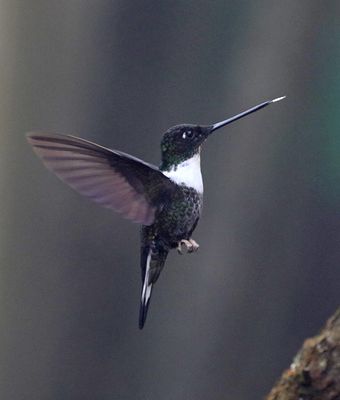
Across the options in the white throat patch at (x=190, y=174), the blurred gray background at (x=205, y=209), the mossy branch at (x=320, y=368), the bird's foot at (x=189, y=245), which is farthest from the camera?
the blurred gray background at (x=205, y=209)

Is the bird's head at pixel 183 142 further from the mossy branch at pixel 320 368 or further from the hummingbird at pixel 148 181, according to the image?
the mossy branch at pixel 320 368

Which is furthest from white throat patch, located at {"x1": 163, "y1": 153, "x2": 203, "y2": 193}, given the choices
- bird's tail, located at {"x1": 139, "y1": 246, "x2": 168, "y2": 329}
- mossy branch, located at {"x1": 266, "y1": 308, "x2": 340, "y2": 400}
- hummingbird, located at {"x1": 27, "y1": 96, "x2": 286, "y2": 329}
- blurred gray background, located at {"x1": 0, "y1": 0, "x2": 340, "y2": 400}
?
blurred gray background, located at {"x1": 0, "y1": 0, "x2": 340, "y2": 400}

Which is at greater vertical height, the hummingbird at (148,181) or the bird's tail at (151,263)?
the hummingbird at (148,181)

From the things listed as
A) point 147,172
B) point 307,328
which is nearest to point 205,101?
point 307,328

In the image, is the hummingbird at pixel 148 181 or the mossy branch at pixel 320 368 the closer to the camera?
the mossy branch at pixel 320 368

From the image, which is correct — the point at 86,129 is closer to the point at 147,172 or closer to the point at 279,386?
the point at 147,172

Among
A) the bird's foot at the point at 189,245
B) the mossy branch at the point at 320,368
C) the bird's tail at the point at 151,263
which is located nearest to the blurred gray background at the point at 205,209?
the bird's tail at the point at 151,263

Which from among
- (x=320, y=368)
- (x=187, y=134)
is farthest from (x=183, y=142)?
(x=320, y=368)

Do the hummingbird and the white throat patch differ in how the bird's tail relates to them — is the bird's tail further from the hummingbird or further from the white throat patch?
the white throat patch

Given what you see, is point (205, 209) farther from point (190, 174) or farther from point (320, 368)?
point (320, 368)
